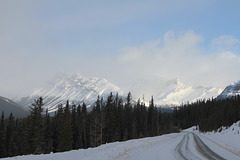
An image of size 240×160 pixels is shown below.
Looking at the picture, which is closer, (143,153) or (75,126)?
(143,153)

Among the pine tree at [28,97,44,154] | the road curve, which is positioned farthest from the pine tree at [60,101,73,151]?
the road curve

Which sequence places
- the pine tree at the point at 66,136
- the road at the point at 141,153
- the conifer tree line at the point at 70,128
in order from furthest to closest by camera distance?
the pine tree at the point at 66,136 → the conifer tree line at the point at 70,128 → the road at the point at 141,153

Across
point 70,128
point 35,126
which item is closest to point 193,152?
point 35,126

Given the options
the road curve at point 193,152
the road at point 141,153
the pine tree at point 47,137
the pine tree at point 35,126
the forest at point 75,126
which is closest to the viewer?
the road at point 141,153

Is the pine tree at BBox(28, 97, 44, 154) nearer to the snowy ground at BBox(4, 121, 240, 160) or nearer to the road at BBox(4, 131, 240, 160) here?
the snowy ground at BBox(4, 121, 240, 160)

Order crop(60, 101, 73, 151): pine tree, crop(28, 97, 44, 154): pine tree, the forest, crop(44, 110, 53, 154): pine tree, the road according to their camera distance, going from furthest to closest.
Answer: crop(44, 110, 53, 154): pine tree → crop(60, 101, 73, 151): pine tree → the forest → crop(28, 97, 44, 154): pine tree → the road

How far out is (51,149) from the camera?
66938mm

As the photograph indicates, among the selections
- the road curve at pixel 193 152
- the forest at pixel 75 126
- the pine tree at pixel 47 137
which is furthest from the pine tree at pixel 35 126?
the road curve at pixel 193 152

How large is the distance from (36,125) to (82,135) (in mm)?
31472

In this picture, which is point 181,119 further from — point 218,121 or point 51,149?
point 51,149

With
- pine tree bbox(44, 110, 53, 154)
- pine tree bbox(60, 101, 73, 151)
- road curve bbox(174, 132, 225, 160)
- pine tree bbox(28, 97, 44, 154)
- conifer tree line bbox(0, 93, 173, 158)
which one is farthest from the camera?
pine tree bbox(44, 110, 53, 154)

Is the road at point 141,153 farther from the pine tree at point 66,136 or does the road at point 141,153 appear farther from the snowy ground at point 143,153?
the pine tree at point 66,136

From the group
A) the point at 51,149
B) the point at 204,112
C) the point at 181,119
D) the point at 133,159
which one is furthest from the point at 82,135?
the point at 181,119

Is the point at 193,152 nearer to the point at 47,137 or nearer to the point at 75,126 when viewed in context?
the point at 47,137
